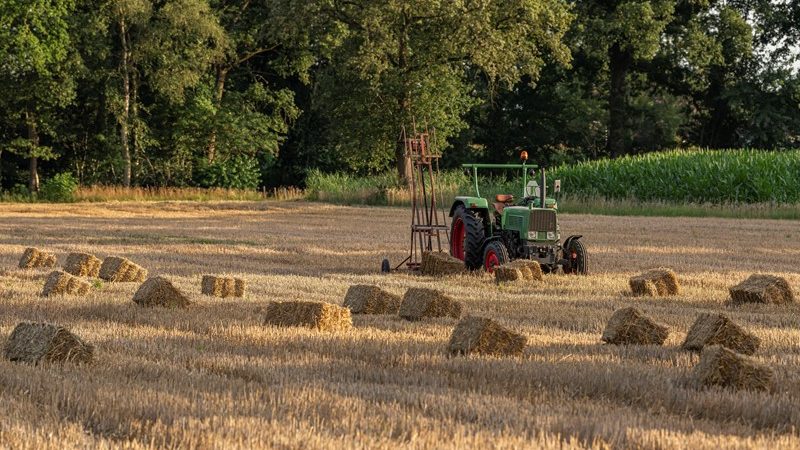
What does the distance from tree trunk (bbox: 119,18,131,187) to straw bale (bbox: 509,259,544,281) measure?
3313 centimetres

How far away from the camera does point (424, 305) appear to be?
10.4 meters

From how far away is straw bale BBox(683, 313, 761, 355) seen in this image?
332 inches

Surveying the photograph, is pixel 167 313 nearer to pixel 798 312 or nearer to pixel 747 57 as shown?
pixel 798 312

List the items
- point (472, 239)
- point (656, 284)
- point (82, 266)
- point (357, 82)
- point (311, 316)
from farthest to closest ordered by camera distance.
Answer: point (357, 82)
point (472, 239)
point (82, 266)
point (656, 284)
point (311, 316)

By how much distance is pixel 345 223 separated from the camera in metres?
30.3

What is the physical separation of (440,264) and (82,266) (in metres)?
4.51

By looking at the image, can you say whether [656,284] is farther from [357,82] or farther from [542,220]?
[357,82]

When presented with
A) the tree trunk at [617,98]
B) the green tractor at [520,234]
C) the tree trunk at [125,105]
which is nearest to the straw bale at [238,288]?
the green tractor at [520,234]

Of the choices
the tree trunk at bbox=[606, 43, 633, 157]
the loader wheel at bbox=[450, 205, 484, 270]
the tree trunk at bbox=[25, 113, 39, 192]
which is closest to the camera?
the loader wheel at bbox=[450, 205, 484, 270]

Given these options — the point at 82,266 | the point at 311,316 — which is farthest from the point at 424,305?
the point at 82,266

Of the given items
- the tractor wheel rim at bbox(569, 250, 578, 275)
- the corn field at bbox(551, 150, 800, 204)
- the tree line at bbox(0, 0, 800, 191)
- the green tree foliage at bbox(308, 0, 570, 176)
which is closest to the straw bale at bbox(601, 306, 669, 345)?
the tractor wheel rim at bbox(569, 250, 578, 275)

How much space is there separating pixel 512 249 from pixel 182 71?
31356 millimetres

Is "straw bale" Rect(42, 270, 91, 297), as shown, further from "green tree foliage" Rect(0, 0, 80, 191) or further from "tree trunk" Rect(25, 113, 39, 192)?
"tree trunk" Rect(25, 113, 39, 192)

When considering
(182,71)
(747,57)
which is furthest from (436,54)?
(747,57)
